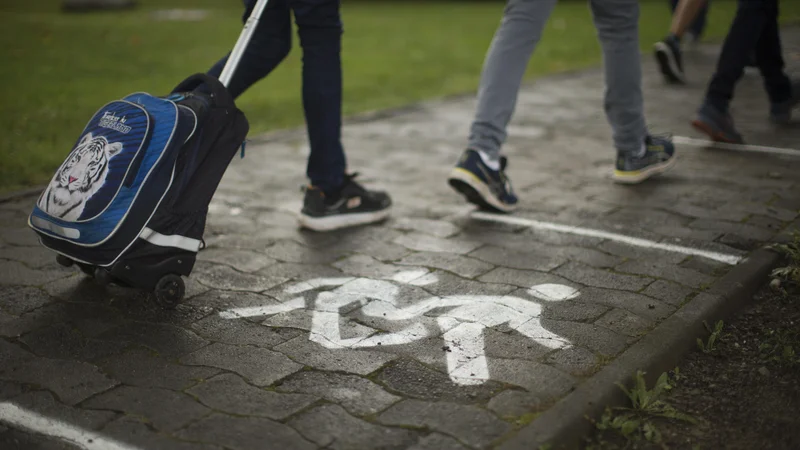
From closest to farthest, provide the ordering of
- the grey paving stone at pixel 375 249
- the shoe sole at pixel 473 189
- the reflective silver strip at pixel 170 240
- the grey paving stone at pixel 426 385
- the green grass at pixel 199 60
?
the grey paving stone at pixel 426 385 → the reflective silver strip at pixel 170 240 → the grey paving stone at pixel 375 249 → the shoe sole at pixel 473 189 → the green grass at pixel 199 60

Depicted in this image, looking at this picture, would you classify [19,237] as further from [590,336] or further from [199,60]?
[199,60]

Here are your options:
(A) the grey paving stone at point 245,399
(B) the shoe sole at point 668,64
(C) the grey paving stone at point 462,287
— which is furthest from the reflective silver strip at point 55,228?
(B) the shoe sole at point 668,64

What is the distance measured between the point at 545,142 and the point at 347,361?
147 inches

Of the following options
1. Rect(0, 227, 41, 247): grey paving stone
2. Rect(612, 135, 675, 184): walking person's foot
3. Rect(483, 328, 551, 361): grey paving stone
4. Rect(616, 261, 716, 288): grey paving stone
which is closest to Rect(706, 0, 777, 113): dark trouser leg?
Rect(612, 135, 675, 184): walking person's foot

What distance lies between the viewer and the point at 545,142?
629cm

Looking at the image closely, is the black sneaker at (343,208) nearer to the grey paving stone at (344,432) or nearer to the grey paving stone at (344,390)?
the grey paving stone at (344,390)

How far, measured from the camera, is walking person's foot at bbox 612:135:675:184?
511cm

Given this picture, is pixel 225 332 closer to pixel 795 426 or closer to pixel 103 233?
pixel 103 233

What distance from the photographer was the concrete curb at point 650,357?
246 centimetres

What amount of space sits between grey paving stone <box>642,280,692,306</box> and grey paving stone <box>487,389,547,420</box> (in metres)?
1.01

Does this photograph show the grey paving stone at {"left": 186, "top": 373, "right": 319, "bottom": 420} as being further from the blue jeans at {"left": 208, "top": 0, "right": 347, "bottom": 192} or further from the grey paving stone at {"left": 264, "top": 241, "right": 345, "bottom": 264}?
the blue jeans at {"left": 208, "top": 0, "right": 347, "bottom": 192}

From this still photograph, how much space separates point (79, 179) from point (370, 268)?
132cm

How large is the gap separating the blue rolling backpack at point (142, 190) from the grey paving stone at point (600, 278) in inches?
61.7

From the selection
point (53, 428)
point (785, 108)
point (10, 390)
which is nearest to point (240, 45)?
point (10, 390)
